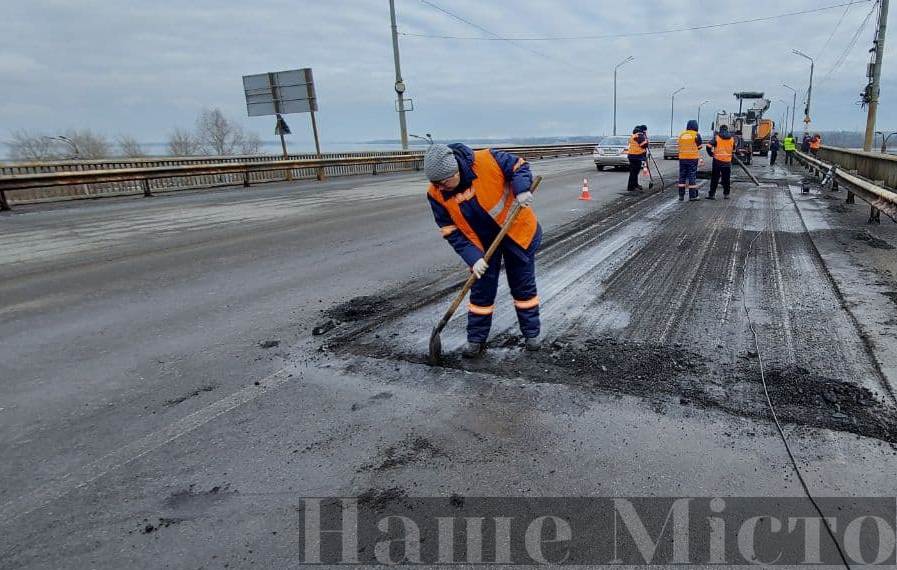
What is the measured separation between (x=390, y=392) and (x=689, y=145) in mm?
11027

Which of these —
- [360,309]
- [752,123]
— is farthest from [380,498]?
[752,123]

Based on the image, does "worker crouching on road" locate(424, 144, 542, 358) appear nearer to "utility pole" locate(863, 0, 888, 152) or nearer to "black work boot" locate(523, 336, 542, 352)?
"black work boot" locate(523, 336, 542, 352)

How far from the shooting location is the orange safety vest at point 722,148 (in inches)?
452

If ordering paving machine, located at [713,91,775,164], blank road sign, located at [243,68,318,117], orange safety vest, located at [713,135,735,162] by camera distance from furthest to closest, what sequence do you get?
1. paving machine, located at [713,91,775,164]
2. blank road sign, located at [243,68,318,117]
3. orange safety vest, located at [713,135,735,162]

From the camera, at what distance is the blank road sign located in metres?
23.3

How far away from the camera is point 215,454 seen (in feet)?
8.97

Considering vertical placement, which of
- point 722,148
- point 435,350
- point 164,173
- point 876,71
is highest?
point 876,71

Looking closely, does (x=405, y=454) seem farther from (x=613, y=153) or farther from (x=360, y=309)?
(x=613, y=153)

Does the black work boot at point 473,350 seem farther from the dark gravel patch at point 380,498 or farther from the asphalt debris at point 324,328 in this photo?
the dark gravel patch at point 380,498

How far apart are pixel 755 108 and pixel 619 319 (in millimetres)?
34044

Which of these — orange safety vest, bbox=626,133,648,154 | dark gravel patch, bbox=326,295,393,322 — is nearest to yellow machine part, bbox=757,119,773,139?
orange safety vest, bbox=626,133,648,154

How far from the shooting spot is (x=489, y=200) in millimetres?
3676

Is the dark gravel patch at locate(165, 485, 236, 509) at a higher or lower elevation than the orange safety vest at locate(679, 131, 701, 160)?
lower

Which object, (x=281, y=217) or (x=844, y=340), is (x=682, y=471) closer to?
(x=844, y=340)
